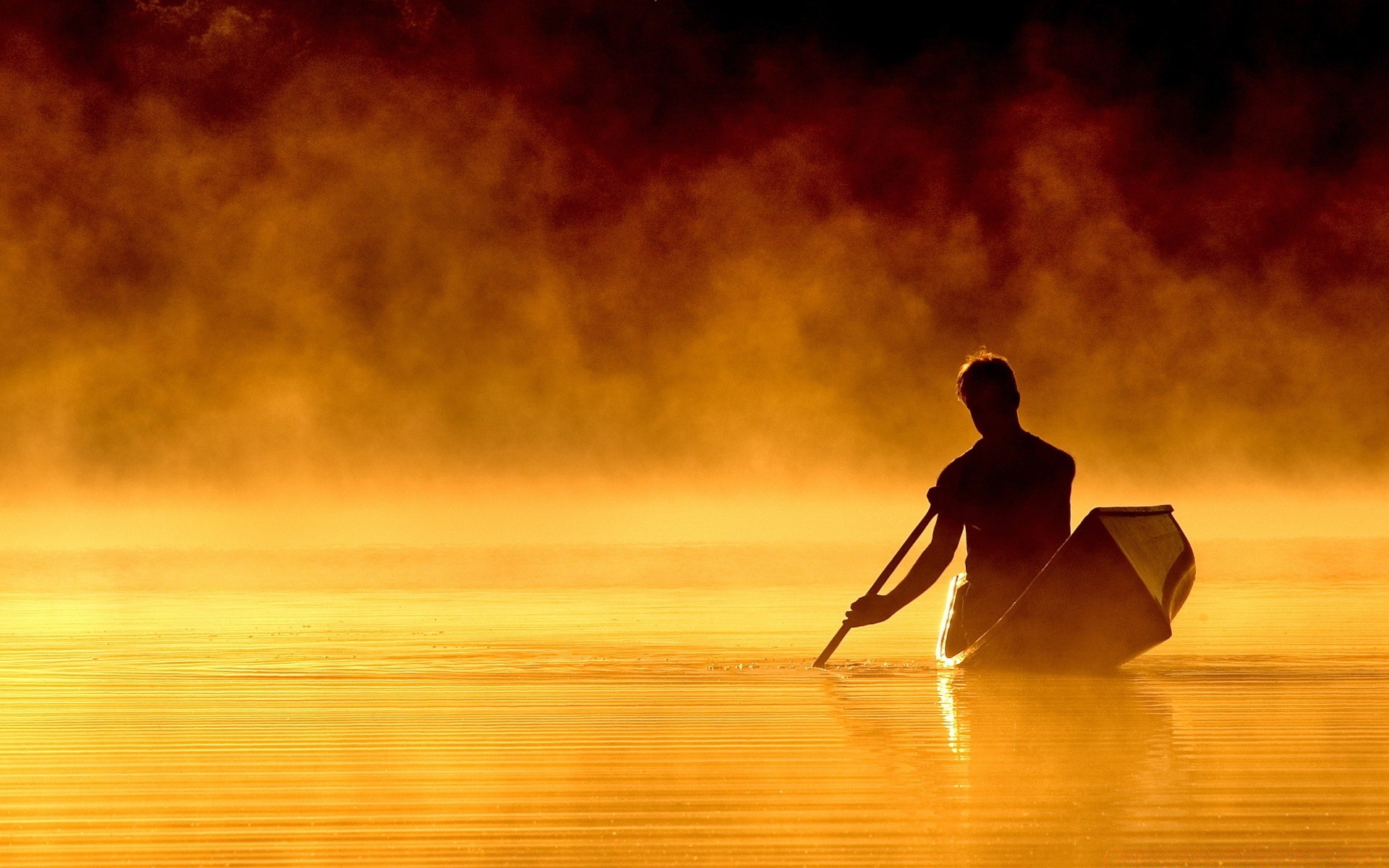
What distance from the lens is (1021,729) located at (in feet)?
28.8

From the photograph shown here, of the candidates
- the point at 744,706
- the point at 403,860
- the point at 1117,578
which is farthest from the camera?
the point at 1117,578

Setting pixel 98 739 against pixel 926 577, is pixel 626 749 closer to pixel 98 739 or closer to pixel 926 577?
pixel 98 739

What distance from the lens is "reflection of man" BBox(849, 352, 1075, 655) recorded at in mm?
11086

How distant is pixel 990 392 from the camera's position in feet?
36.2

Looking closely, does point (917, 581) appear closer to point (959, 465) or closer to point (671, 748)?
point (959, 465)

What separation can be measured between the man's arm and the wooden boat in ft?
1.30

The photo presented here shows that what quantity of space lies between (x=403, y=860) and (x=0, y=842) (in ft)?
3.56

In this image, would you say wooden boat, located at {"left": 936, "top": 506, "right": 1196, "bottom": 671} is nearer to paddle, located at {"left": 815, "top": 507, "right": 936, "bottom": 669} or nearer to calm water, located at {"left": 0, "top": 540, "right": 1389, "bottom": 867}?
calm water, located at {"left": 0, "top": 540, "right": 1389, "bottom": 867}

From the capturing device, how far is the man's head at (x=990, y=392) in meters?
11.0

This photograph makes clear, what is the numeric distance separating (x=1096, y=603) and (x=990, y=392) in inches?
43.6

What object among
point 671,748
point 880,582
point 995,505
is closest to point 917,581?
point 995,505

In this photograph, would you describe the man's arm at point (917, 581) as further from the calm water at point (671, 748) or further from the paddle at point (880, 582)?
the calm water at point (671, 748)

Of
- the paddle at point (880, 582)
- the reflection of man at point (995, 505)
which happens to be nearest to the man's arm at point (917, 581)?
the reflection of man at point (995, 505)

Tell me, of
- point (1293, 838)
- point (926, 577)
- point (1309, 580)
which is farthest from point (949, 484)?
point (1309, 580)
